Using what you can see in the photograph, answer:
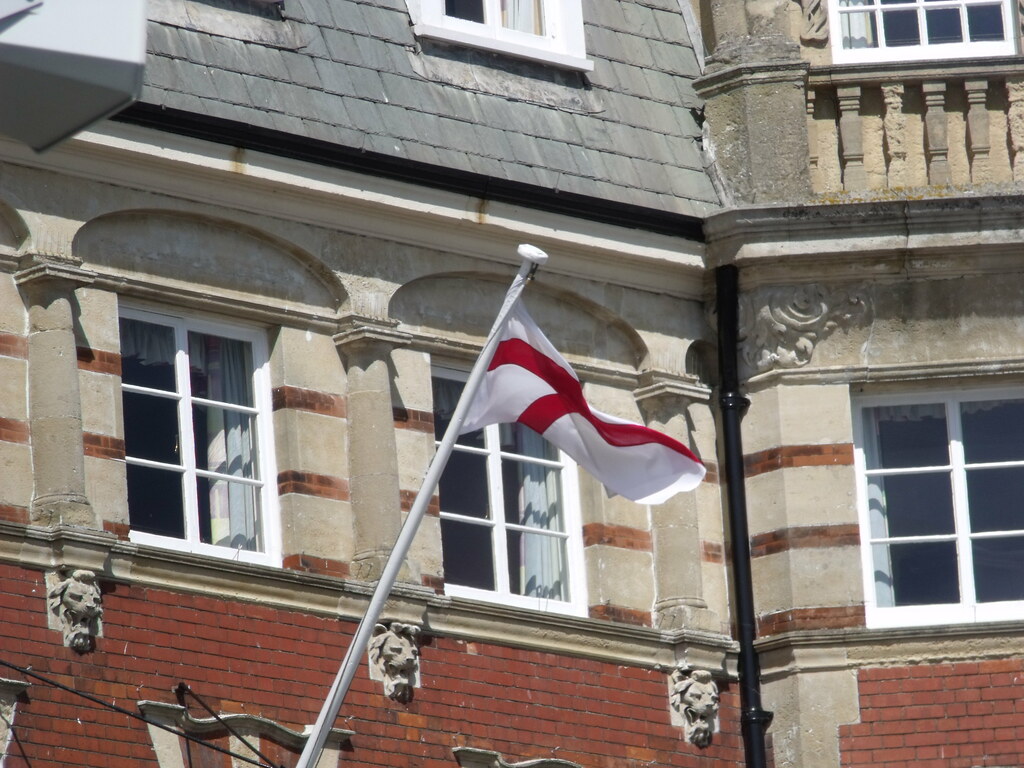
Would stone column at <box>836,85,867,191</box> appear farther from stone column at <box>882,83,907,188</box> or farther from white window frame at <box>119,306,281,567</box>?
white window frame at <box>119,306,281,567</box>

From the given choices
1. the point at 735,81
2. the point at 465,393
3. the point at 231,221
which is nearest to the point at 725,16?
the point at 735,81

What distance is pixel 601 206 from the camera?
1284cm

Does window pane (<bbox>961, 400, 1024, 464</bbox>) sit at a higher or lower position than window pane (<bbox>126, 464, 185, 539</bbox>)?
higher

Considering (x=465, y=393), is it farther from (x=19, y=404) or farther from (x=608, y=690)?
(x=608, y=690)

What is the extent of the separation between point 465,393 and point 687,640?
3375 mm

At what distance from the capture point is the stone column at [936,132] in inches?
532

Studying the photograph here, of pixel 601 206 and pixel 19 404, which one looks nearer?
pixel 19 404

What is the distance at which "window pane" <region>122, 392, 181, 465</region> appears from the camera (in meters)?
11.1

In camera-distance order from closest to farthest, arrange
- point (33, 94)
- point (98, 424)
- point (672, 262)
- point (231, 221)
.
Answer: point (33, 94)
point (98, 424)
point (231, 221)
point (672, 262)

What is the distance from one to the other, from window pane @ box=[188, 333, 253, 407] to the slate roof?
1.25 meters

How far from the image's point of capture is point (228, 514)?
1136cm

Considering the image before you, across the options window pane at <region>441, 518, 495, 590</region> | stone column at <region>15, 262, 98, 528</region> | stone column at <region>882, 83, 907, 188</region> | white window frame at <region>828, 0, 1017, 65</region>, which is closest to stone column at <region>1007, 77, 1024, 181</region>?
white window frame at <region>828, 0, 1017, 65</region>

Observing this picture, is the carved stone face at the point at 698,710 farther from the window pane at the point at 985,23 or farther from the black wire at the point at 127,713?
the window pane at the point at 985,23

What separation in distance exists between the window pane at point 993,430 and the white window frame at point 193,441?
4.56 m
